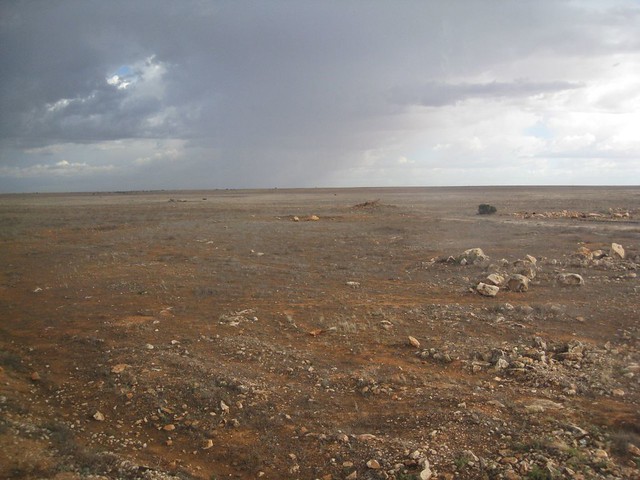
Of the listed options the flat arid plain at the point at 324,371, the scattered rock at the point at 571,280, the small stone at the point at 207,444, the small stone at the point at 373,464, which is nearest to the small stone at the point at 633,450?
the flat arid plain at the point at 324,371

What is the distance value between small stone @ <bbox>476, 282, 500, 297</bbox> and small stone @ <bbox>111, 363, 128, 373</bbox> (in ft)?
29.1

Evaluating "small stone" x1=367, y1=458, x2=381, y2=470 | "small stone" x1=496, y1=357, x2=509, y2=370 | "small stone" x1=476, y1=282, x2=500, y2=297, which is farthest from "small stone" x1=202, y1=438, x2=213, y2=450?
"small stone" x1=476, y1=282, x2=500, y2=297

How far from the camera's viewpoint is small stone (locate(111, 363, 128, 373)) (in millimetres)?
7246

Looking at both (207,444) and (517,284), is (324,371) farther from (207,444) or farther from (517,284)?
(517,284)

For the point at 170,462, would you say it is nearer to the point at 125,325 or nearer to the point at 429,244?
the point at 125,325

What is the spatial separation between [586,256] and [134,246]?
19.8 metres

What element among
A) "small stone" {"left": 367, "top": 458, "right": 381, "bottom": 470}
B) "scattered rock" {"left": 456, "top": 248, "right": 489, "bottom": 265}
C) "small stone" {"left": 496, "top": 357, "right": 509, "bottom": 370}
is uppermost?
"scattered rock" {"left": 456, "top": 248, "right": 489, "bottom": 265}

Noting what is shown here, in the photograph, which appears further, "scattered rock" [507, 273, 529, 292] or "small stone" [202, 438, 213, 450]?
"scattered rock" [507, 273, 529, 292]

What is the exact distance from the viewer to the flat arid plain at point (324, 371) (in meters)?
5.09

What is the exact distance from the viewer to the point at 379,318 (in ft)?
33.3

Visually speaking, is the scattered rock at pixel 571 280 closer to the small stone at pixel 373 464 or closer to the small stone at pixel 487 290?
the small stone at pixel 487 290

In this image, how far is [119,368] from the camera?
288 inches

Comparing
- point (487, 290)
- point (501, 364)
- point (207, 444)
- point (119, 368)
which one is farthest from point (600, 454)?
point (487, 290)

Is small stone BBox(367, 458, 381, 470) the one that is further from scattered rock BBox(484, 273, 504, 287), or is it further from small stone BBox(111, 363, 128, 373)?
scattered rock BBox(484, 273, 504, 287)
